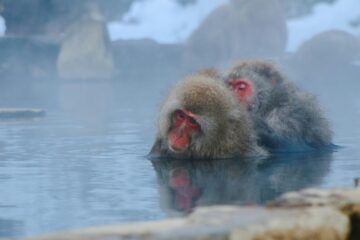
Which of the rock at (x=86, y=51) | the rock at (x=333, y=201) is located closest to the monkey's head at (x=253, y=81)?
the rock at (x=333, y=201)

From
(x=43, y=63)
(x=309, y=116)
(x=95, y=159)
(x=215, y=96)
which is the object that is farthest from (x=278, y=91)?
(x=43, y=63)

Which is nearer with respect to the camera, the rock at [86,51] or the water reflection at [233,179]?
the water reflection at [233,179]

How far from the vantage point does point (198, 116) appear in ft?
16.4

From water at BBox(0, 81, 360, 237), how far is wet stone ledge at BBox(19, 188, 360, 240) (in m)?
0.72

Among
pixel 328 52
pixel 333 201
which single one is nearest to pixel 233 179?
pixel 333 201

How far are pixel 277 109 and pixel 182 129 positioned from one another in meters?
0.81

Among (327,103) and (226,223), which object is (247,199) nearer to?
(226,223)

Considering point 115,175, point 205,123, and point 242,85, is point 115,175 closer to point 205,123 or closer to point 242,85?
point 205,123

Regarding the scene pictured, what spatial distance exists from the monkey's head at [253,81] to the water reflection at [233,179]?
380 mm

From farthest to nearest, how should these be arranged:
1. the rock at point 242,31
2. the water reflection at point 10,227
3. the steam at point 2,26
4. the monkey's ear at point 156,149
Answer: the steam at point 2,26, the rock at point 242,31, the monkey's ear at point 156,149, the water reflection at point 10,227

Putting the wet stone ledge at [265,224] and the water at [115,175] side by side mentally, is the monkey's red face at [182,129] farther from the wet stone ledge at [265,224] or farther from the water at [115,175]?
the wet stone ledge at [265,224]

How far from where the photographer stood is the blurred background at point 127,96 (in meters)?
3.76

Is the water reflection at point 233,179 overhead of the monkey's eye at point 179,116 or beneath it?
beneath

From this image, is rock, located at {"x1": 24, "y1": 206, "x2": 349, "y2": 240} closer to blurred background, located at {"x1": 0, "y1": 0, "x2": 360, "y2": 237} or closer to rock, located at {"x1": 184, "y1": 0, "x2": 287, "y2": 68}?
blurred background, located at {"x1": 0, "y1": 0, "x2": 360, "y2": 237}
